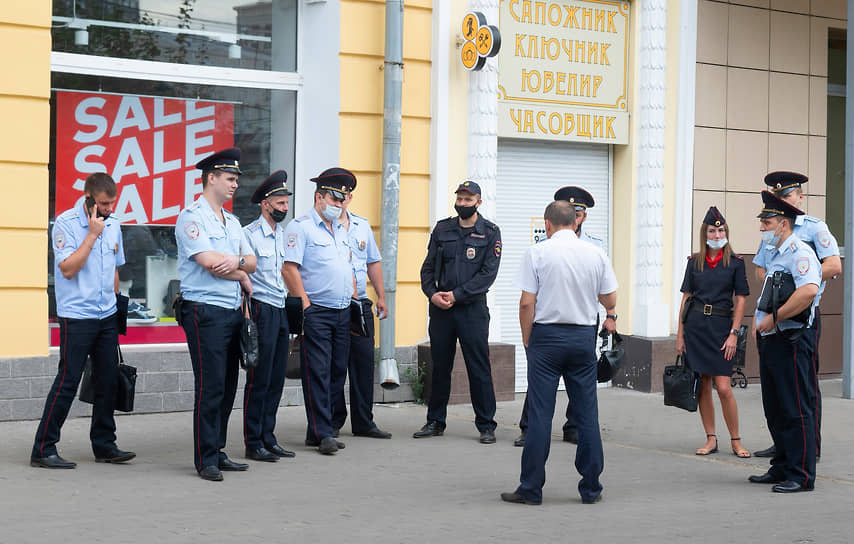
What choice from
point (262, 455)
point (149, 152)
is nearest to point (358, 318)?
point (262, 455)

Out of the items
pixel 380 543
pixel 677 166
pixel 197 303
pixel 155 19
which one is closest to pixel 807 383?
pixel 380 543

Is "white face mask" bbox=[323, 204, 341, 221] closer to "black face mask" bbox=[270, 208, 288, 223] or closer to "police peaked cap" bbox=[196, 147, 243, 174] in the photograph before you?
"black face mask" bbox=[270, 208, 288, 223]

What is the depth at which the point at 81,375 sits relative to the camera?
7.69 meters

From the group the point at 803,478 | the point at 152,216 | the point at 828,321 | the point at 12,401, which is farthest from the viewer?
the point at 828,321

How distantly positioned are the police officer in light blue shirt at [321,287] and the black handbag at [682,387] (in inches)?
94.2

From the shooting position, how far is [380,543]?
5.84m

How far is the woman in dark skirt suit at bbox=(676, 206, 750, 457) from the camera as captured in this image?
28.1 ft

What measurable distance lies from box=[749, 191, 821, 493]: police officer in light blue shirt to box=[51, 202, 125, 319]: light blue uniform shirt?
13.7ft

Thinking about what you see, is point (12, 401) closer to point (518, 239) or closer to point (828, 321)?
point (518, 239)

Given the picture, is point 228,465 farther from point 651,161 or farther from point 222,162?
point 651,161

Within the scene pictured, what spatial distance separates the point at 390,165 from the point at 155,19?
244 centimetres

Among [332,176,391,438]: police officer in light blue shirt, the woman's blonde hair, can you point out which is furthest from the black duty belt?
[332,176,391,438]: police officer in light blue shirt

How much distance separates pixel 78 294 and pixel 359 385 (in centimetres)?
241

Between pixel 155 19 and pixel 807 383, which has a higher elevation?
pixel 155 19
